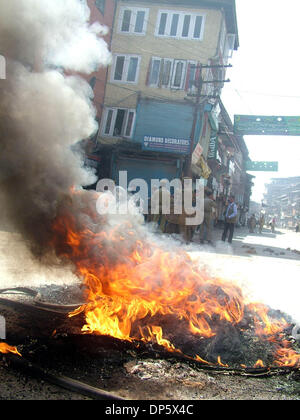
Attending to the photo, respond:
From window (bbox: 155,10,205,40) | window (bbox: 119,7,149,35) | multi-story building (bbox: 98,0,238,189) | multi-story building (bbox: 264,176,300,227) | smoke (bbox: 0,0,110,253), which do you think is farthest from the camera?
multi-story building (bbox: 264,176,300,227)

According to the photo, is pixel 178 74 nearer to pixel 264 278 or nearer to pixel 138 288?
pixel 264 278

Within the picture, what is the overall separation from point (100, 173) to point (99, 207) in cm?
1705

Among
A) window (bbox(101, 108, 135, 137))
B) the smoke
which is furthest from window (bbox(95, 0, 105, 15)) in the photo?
the smoke

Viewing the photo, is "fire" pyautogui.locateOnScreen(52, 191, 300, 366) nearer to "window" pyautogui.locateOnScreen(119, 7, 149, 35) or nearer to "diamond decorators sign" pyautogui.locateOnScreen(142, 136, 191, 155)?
"diamond decorators sign" pyautogui.locateOnScreen(142, 136, 191, 155)

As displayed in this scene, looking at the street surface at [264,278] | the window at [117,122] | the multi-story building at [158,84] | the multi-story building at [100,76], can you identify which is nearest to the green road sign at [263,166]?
the multi-story building at [158,84]

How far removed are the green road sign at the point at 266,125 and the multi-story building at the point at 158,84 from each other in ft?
7.20

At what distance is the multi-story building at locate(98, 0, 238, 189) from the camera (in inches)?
780

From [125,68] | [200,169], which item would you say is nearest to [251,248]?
[200,169]

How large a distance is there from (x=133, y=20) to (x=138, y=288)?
72.0 ft

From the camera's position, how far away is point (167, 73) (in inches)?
819

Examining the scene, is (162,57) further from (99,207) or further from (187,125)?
(99,207)

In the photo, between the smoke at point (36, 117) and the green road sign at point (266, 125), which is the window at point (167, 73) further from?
the smoke at point (36, 117)

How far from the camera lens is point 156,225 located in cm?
1034

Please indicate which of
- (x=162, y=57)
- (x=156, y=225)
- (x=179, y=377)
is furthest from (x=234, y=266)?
(x=162, y=57)
